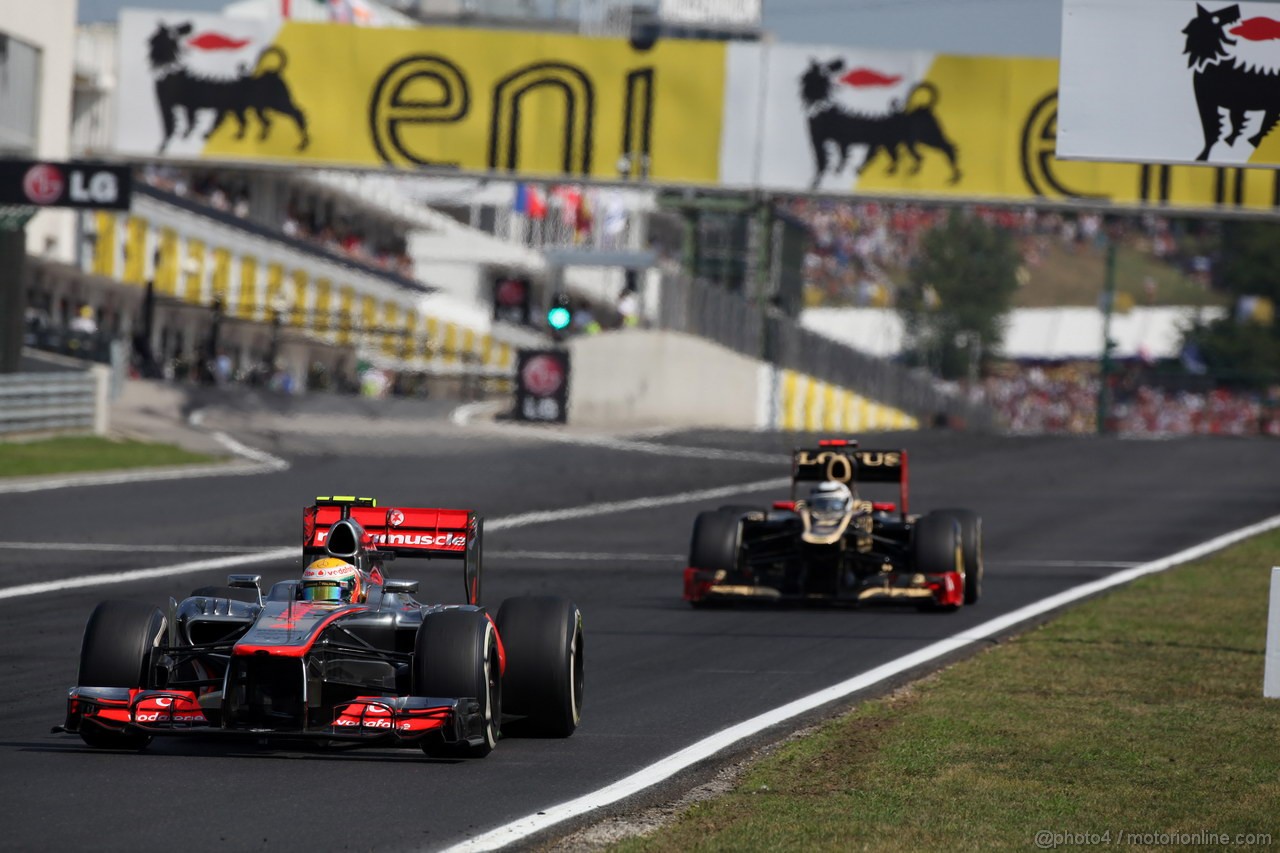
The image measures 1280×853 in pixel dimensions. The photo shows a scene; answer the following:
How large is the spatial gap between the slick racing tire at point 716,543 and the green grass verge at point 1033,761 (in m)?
3.12

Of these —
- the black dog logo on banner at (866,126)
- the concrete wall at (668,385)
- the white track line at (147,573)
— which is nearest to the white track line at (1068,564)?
the white track line at (147,573)

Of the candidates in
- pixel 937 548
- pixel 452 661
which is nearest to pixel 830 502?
pixel 937 548

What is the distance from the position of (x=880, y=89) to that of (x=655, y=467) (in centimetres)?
1284

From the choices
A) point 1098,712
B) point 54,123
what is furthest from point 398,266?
point 1098,712

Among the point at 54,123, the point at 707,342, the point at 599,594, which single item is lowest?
the point at 599,594

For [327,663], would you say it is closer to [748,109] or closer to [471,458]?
[471,458]

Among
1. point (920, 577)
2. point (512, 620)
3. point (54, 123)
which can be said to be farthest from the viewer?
point (54, 123)

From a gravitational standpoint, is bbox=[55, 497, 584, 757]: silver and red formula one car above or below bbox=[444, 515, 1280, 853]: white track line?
above

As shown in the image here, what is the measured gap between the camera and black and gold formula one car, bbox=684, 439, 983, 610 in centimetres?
1636

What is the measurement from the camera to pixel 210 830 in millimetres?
7082

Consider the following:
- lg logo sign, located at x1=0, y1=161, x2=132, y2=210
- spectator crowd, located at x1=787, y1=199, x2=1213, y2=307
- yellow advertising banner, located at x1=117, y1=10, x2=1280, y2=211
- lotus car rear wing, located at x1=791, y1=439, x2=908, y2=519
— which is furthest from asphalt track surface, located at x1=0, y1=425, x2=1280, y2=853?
spectator crowd, located at x1=787, y1=199, x2=1213, y2=307

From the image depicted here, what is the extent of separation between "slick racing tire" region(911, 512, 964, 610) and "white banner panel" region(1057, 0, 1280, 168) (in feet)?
14.6

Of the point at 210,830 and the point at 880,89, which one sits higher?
the point at 880,89

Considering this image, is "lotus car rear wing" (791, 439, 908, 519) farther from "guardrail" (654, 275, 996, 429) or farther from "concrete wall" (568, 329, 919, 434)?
"guardrail" (654, 275, 996, 429)
